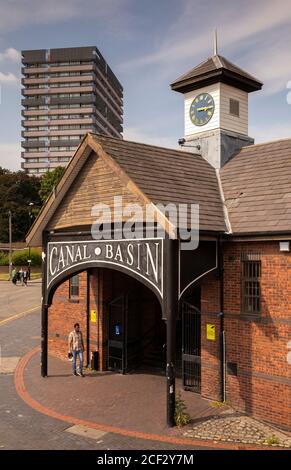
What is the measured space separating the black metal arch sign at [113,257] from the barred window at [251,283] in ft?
7.70

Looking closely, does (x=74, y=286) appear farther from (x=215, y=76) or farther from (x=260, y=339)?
(x=215, y=76)

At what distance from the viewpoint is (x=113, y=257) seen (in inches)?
464

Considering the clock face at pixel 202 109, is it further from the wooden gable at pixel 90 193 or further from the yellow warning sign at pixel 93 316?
the yellow warning sign at pixel 93 316

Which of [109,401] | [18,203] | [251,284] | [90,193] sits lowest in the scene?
[109,401]

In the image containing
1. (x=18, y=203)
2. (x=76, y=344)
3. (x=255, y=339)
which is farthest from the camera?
(x=18, y=203)

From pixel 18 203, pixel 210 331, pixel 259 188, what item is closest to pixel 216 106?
pixel 259 188

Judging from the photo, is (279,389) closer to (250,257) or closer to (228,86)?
(250,257)

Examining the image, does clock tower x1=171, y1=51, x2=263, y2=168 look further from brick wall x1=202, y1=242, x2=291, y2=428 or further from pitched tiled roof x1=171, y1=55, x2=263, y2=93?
brick wall x1=202, y1=242, x2=291, y2=428

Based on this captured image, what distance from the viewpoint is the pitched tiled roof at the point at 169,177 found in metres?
11.3

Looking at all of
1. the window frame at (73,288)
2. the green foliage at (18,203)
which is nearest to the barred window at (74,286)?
the window frame at (73,288)

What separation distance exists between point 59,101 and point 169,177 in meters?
100

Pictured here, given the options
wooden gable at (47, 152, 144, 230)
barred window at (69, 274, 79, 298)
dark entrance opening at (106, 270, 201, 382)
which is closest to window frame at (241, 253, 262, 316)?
dark entrance opening at (106, 270, 201, 382)
